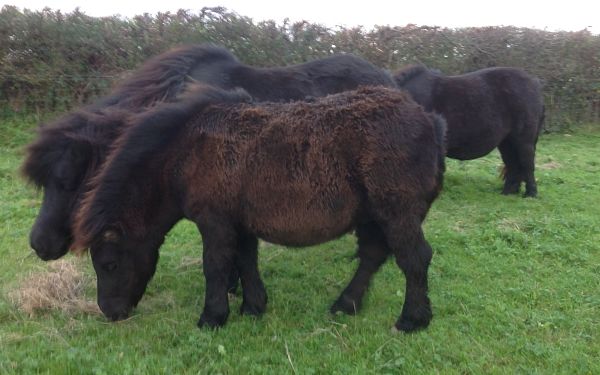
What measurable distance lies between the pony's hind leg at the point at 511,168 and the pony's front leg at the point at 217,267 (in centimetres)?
598

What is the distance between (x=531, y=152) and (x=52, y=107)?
32.0 feet

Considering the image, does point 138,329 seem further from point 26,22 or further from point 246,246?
point 26,22

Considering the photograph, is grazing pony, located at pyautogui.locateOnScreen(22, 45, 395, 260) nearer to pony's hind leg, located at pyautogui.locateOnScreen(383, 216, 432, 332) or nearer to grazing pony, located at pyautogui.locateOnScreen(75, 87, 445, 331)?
grazing pony, located at pyautogui.locateOnScreen(75, 87, 445, 331)

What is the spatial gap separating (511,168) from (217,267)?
6.23 m

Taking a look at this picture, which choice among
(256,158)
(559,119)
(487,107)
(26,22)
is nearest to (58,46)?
(26,22)

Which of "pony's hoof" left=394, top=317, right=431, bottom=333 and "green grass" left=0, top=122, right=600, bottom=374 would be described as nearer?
"green grass" left=0, top=122, right=600, bottom=374

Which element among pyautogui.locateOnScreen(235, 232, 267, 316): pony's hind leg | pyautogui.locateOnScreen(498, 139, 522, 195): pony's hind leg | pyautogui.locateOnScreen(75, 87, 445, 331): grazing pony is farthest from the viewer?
pyautogui.locateOnScreen(498, 139, 522, 195): pony's hind leg

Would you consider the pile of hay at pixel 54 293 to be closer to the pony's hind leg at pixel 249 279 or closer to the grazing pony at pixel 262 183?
the grazing pony at pixel 262 183

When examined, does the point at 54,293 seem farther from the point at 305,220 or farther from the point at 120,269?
the point at 305,220

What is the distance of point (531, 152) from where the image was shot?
27.3 ft

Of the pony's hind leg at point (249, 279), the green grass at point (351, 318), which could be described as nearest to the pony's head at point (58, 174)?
the green grass at point (351, 318)

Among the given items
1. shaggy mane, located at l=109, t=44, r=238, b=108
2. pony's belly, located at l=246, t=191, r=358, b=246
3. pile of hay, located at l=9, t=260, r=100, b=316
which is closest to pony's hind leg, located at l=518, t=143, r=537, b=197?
shaggy mane, located at l=109, t=44, r=238, b=108

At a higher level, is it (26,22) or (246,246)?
(26,22)

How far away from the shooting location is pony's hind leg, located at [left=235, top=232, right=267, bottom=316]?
4.22 m
